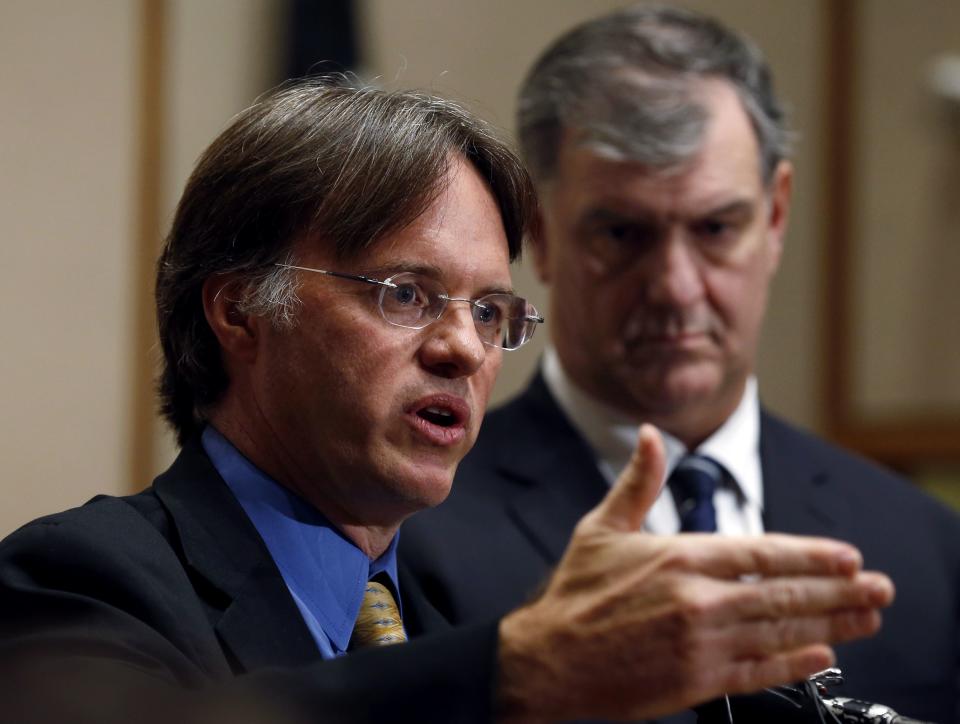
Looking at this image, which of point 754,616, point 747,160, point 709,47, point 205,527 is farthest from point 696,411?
point 754,616

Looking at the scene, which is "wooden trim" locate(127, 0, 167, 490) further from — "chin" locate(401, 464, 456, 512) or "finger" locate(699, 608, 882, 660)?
"finger" locate(699, 608, 882, 660)

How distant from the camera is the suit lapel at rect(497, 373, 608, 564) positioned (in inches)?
105

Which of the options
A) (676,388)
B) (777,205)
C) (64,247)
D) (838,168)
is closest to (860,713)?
(676,388)

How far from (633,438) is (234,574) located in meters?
1.39

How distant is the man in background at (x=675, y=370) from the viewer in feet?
8.89

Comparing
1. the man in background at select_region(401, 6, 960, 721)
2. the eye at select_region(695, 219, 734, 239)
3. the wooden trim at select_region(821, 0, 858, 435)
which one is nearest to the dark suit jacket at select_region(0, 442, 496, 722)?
the man in background at select_region(401, 6, 960, 721)

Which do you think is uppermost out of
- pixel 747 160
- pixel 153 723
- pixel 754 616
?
pixel 747 160

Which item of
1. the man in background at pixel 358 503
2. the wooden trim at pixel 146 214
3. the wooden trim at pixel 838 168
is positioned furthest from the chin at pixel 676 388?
the wooden trim at pixel 838 168

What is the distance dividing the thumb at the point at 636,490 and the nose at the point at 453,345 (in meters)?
0.41

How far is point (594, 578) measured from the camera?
1295 mm

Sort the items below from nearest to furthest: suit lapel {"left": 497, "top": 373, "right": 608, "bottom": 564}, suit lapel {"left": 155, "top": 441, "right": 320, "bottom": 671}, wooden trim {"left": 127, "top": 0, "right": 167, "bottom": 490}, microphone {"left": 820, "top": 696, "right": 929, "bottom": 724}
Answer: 1. microphone {"left": 820, "top": 696, "right": 929, "bottom": 724}
2. suit lapel {"left": 155, "top": 441, "right": 320, "bottom": 671}
3. suit lapel {"left": 497, "top": 373, "right": 608, "bottom": 564}
4. wooden trim {"left": 127, "top": 0, "right": 167, "bottom": 490}

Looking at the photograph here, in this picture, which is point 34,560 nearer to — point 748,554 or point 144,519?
point 144,519

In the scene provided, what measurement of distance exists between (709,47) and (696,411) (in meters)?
0.83

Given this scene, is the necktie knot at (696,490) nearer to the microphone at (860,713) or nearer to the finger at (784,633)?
Result: the microphone at (860,713)
